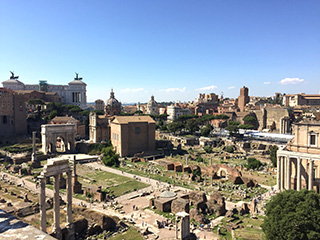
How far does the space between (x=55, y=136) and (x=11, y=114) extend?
19174 mm

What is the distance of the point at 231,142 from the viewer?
220 feet

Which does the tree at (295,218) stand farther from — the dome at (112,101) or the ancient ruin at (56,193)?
the dome at (112,101)

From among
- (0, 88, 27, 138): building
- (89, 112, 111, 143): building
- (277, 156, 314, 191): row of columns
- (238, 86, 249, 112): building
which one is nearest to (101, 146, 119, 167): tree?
(89, 112, 111, 143): building

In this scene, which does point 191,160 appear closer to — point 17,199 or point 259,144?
point 259,144

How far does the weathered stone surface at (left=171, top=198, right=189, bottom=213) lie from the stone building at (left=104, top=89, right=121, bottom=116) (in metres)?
53.9

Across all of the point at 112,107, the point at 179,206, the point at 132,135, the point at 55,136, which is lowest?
the point at 179,206

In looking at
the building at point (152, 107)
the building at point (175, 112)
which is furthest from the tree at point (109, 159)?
the building at point (175, 112)

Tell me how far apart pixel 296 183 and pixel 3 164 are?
4611cm

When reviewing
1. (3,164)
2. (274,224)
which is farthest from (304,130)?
(3,164)

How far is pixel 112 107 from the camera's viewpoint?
7838cm

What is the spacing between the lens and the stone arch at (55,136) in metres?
55.9

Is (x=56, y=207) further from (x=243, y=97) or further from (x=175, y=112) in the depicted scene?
(x=243, y=97)

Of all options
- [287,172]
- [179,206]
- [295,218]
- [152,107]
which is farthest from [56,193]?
[152,107]

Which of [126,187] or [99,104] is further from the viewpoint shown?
[99,104]
